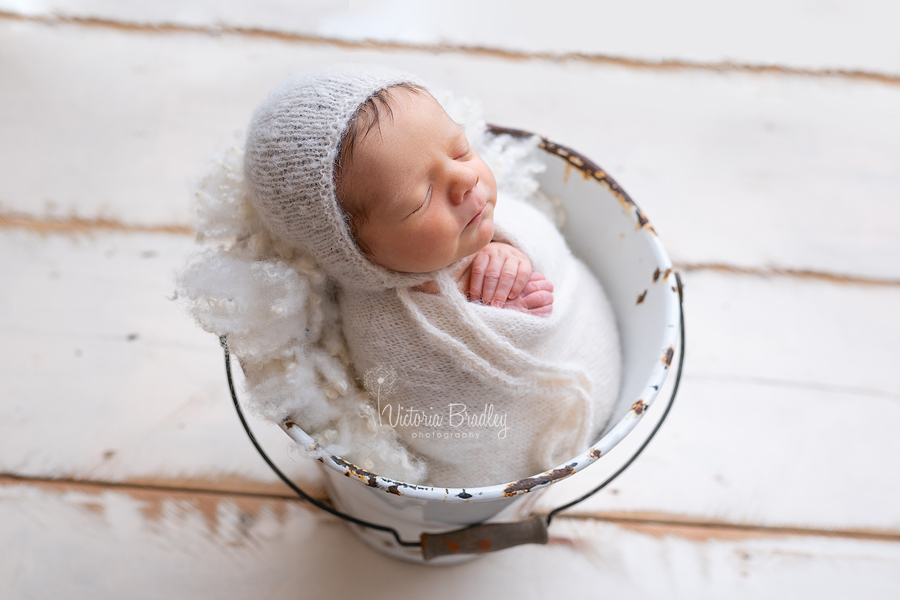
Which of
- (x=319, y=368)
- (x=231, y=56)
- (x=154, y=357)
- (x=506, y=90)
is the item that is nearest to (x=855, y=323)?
(x=506, y=90)

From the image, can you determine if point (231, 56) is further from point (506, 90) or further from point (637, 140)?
point (637, 140)

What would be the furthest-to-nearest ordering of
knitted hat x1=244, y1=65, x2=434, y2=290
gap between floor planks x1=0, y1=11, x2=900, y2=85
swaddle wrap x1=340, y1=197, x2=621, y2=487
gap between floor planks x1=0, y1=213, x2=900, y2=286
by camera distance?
gap between floor planks x1=0, y1=11, x2=900, y2=85 < gap between floor planks x1=0, y1=213, x2=900, y2=286 < swaddle wrap x1=340, y1=197, x2=621, y2=487 < knitted hat x1=244, y1=65, x2=434, y2=290

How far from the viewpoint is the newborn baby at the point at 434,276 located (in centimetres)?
62

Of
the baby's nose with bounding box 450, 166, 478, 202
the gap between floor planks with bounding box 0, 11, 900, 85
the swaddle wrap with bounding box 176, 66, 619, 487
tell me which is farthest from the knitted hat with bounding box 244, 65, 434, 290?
the gap between floor planks with bounding box 0, 11, 900, 85

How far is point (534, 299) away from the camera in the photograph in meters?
0.75

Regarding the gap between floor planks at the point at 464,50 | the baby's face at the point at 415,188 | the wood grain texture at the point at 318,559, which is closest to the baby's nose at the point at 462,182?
the baby's face at the point at 415,188

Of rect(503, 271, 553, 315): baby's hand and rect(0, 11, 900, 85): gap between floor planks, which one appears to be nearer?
rect(503, 271, 553, 315): baby's hand

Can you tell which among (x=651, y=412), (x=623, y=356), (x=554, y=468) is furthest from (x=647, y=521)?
(x=554, y=468)

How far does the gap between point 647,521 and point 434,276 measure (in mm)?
538

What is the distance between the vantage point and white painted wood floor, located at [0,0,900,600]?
934mm

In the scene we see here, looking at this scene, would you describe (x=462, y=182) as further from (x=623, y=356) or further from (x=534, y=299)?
(x=623, y=356)

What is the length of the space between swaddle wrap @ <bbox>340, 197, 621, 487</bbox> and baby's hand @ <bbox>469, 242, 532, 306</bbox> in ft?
0.08

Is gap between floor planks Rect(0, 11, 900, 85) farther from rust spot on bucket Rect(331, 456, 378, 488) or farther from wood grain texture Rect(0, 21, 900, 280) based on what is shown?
rust spot on bucket Rect(331, 456, 378, 488)

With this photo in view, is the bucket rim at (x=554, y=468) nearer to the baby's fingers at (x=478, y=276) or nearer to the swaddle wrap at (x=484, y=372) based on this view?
the swaddle wrap at (x=484, y=372)
